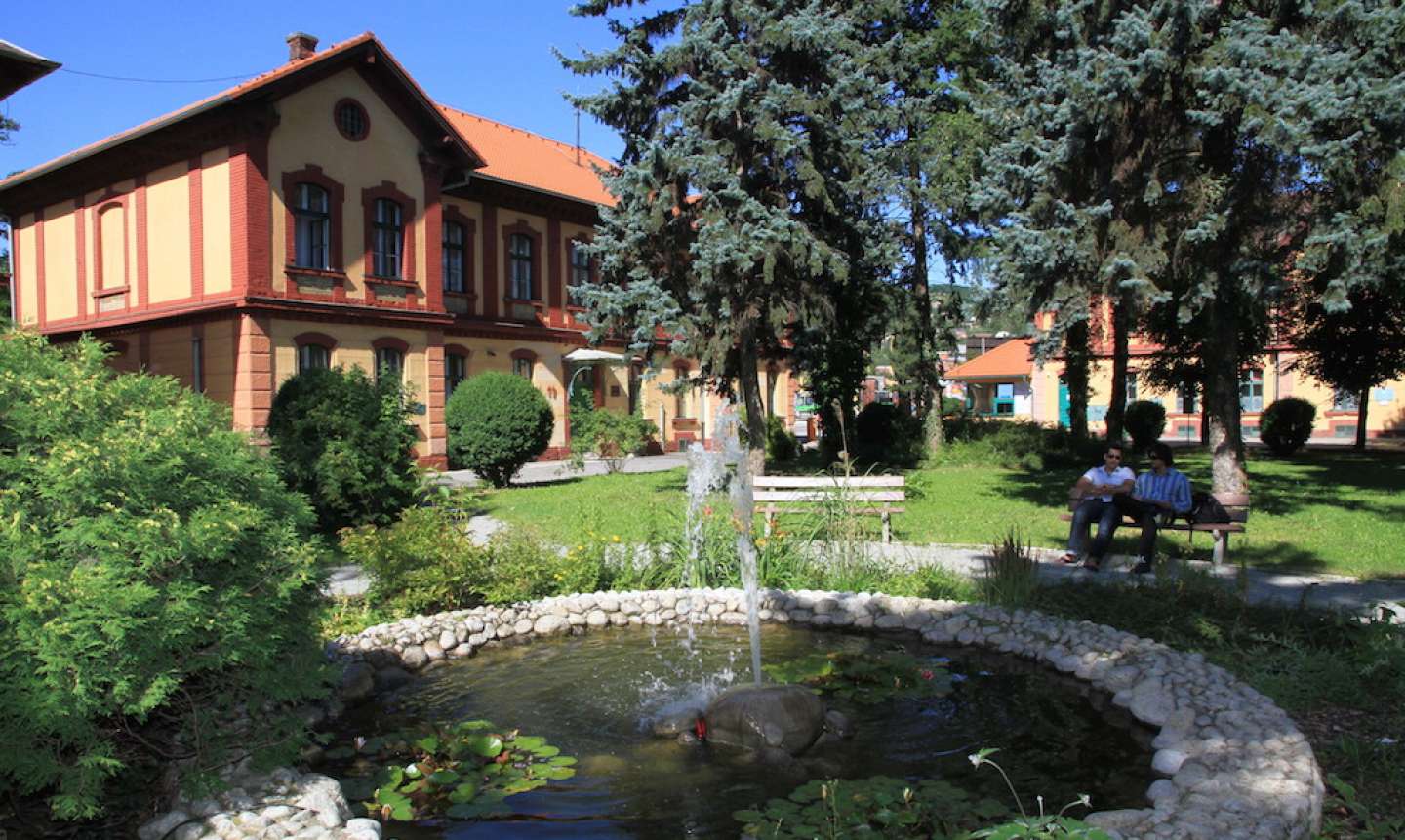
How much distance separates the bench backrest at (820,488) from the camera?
33.1 feet

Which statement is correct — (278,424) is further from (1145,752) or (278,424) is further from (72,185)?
(72,185)

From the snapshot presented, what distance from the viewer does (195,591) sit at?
347 cm

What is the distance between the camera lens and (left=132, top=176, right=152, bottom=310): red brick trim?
73.5 feet

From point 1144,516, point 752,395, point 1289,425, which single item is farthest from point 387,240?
point 1289,425

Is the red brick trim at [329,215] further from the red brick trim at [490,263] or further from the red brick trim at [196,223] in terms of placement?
the red brick trim at [490,263]

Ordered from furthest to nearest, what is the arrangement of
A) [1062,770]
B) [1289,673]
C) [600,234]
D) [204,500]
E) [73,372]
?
[600,234] → [1289,673] → [1062,770] → [73,372] → [204,500]

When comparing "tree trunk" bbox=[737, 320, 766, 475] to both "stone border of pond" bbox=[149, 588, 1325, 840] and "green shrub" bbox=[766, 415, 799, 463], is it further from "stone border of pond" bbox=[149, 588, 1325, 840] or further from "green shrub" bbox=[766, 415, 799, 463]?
"stone border of pond" bbox=[149, 588, 1325, 840]

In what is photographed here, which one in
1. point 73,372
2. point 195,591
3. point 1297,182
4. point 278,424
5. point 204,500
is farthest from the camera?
point 278,424

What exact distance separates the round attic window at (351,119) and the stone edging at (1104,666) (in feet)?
59.3

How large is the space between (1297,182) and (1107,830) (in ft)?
36.6

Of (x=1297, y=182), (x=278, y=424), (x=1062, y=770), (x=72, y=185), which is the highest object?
(x=72, y=185)

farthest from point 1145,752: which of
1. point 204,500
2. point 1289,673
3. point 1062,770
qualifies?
point 204,500

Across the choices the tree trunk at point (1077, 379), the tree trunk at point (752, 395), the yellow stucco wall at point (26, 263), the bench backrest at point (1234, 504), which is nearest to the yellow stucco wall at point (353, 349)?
the tree trunk at point (752, 395)

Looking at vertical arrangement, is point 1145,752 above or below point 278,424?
below
